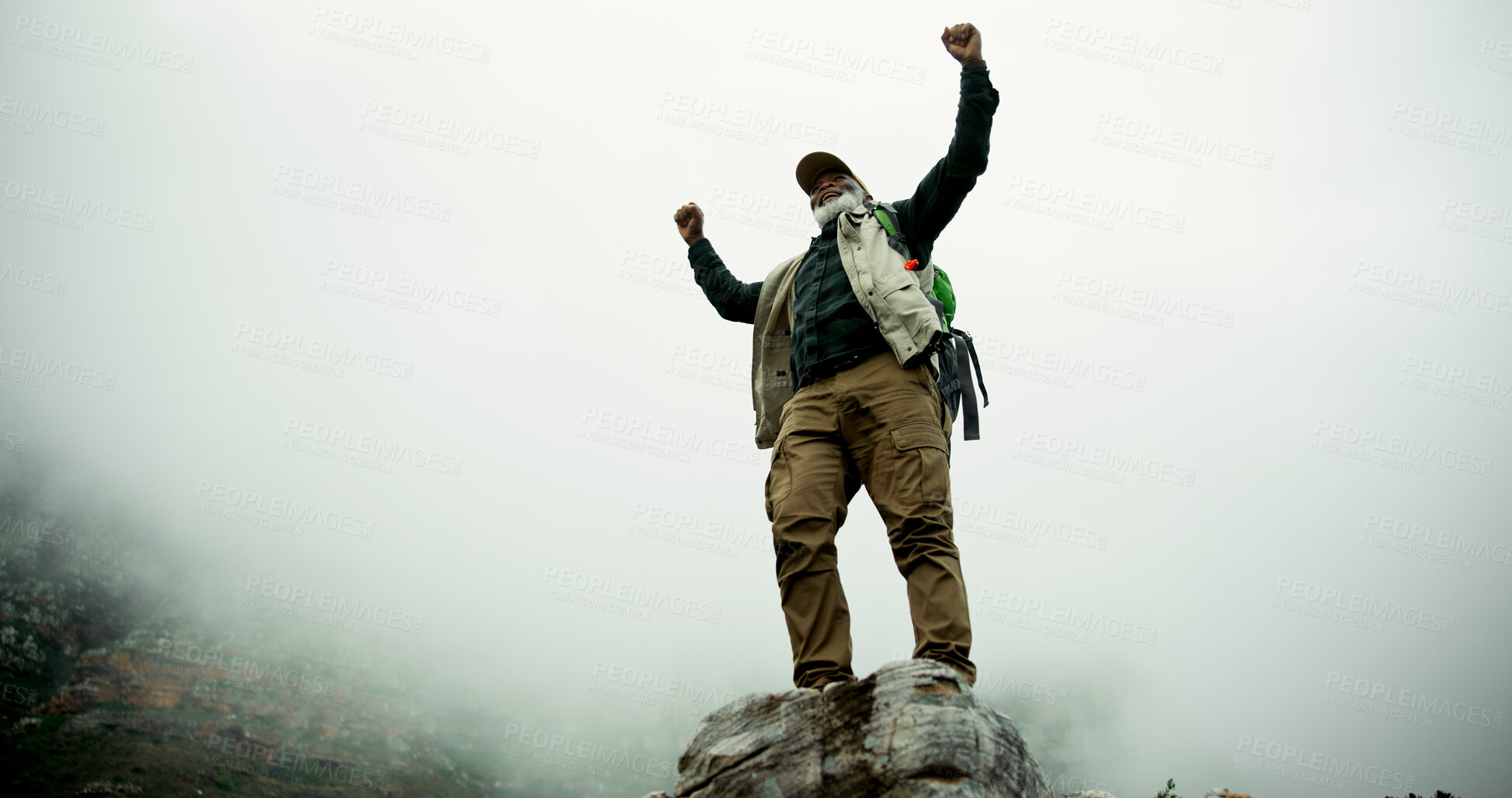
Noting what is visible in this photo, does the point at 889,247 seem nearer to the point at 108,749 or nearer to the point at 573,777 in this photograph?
the point at 108,749

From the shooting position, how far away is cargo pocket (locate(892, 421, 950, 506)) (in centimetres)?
448

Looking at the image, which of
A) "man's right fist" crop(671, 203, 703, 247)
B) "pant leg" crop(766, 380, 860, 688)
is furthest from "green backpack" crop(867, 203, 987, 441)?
"man's right fist" crop(671, 203, 703, 247)

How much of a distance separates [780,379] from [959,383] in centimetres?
129

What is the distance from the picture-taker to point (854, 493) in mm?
4980

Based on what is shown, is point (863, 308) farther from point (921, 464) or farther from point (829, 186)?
point (829, 186)

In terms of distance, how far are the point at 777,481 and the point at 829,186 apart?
2516 millimetres

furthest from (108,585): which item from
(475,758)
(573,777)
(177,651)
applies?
(573,777)

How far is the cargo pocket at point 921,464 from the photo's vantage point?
14.7ft

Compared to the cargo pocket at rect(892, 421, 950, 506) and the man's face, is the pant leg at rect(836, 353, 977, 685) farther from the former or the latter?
the man's face

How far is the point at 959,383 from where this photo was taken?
5.42m

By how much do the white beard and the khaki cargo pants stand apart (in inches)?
56.5

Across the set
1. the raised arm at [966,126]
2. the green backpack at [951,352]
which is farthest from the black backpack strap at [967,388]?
the raised arm at [966,126]

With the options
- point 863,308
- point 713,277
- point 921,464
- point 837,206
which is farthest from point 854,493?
point 713,277

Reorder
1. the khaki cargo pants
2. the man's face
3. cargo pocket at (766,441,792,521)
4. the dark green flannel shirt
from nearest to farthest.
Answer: the khaki cargo pants < cargo pocket at (766,441,792,521) < the dark green flannel shirt < the man's face
